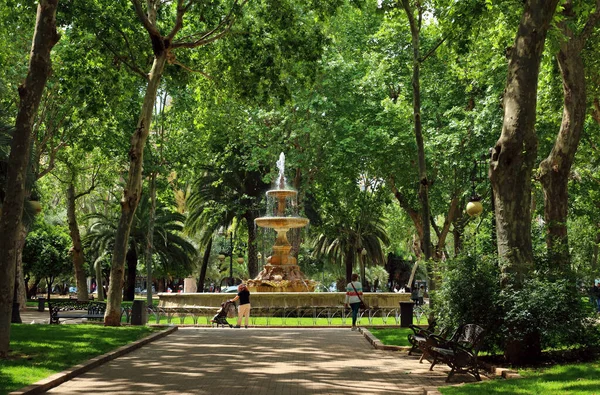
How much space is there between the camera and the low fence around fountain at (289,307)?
27.0 meters

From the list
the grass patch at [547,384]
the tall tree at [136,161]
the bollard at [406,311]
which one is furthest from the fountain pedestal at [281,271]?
the grass patch at [547,384]

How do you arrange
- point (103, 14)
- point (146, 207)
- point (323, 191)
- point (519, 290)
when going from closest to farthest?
point (519, 290) < point (103, 14) < point (323, 191) < point (146, 207)

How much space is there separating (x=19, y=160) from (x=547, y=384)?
8824 millimetres

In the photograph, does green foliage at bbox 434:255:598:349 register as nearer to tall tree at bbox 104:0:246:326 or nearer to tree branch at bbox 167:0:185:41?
tall tree at bbox 104:0:246:326

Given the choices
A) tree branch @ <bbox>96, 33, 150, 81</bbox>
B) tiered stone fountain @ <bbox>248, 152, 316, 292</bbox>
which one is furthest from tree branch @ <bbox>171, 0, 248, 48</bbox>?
tiered stone fountain @ <bbox>248, 152, 316, 292</bbox>

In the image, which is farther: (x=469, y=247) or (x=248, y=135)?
(x=248, y=135)

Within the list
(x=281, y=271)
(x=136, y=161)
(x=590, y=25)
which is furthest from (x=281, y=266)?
(x=590, y=25)

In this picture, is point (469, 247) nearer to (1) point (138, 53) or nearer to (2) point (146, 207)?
(1) point (138, 53)

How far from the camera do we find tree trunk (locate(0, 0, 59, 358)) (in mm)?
11820

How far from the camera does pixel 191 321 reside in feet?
87.4

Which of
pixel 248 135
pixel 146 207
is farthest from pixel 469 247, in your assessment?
pixel 146 207

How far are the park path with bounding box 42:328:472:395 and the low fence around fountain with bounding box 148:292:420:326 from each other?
9.28 metres

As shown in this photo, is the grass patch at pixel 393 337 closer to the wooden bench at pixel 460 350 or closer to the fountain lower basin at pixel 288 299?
the wooden bench at pixel 460 350

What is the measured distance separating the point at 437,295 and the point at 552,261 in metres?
2.04
